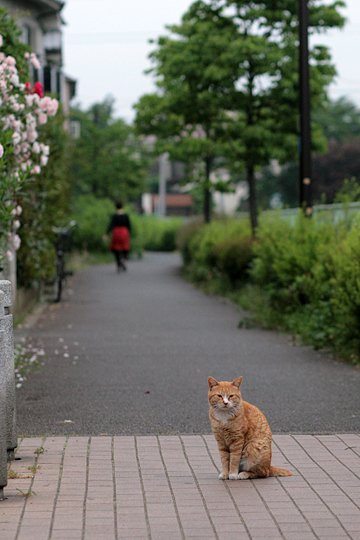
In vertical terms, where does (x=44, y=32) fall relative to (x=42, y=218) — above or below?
above

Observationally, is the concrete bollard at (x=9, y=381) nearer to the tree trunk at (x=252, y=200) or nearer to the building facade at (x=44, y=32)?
the tree trunk at (x=252, y=200)

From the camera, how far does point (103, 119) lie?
6184 cm

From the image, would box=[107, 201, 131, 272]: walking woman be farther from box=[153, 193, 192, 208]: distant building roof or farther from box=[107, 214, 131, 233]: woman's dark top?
box=[153, 193, 192, 208]: distant building roof

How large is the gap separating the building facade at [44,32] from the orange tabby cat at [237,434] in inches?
987

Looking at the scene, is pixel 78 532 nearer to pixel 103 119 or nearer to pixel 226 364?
pixel 226 364

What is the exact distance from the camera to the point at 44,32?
3812 centimetres

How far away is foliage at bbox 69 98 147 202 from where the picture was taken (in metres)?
59.3

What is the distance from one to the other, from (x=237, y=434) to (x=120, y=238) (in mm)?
28461

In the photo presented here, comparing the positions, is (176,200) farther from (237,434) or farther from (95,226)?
(237,434)

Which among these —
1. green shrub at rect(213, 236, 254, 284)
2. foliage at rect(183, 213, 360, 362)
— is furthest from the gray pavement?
green shrub at rect(213, 236, 254, 284)

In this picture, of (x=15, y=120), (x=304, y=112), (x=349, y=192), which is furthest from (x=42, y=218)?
(x=15, y=120)

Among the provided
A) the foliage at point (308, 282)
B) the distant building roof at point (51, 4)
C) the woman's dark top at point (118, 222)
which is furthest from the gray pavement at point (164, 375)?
the distant building roof at point (51, 4)

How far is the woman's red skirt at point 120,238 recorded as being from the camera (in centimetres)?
3516

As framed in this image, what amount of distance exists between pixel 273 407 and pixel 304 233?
8.13 metres
